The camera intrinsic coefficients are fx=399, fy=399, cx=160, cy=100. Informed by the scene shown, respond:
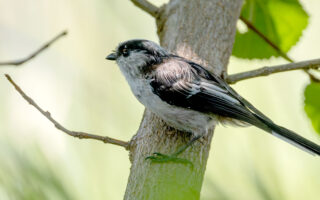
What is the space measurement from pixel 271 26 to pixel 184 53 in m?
0.73

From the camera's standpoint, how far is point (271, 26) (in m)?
2.61

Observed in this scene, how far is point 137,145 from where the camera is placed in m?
1.86

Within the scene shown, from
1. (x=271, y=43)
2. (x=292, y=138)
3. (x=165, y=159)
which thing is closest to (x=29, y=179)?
(x=165, y=159)

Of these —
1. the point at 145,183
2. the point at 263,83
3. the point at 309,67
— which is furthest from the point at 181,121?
the point at 263,83

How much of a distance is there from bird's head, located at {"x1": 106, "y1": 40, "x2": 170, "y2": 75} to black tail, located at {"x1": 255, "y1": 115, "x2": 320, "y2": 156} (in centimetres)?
64

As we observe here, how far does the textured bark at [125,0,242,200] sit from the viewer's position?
1.65 m

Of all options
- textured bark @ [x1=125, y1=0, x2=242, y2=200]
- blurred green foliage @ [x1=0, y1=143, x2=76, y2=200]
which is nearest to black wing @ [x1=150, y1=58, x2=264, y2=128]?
textured bark @ [x1=125, y1=0, x2=242, y2=200]

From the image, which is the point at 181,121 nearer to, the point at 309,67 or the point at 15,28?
the point at 309,67

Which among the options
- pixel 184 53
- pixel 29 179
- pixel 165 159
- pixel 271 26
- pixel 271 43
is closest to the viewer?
pixel 29 179

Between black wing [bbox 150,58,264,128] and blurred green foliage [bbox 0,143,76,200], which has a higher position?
black wing [bbox 150,58,264,128]

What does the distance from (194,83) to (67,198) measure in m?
1.51

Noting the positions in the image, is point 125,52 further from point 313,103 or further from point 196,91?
point 313,103

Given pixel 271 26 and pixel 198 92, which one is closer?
pixel 198 92

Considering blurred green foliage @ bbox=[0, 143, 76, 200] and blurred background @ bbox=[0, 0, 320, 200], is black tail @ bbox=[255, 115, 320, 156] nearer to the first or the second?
blurred background @ bbox=[0, 0, 320, 200]
